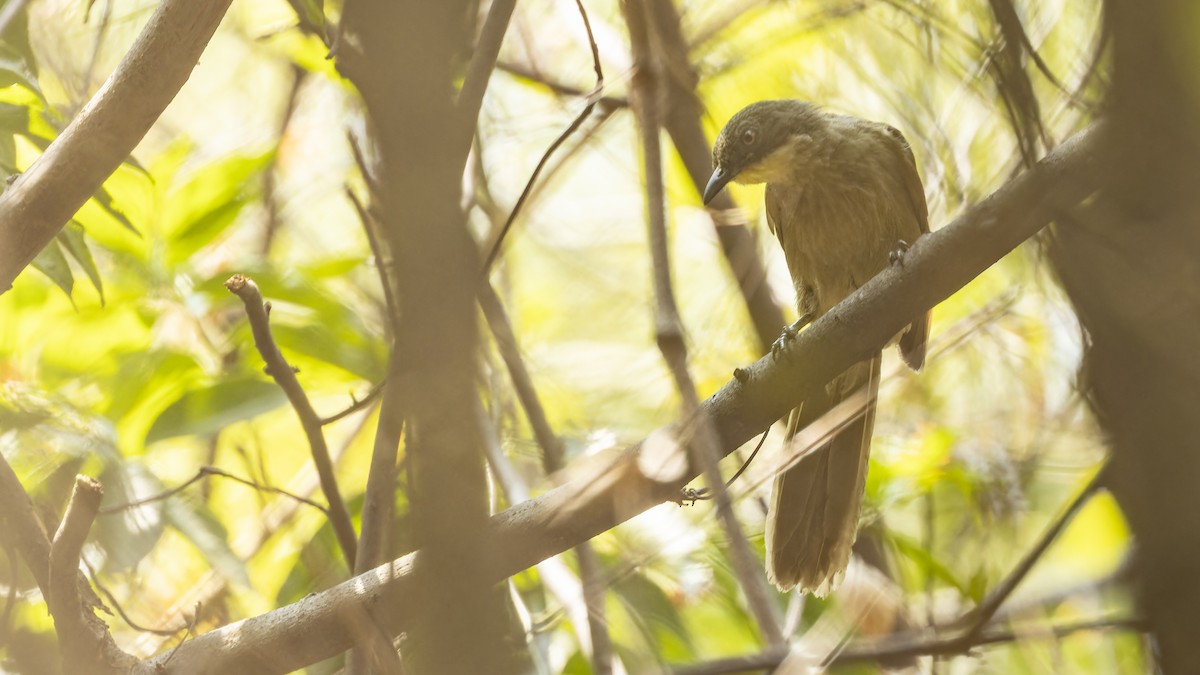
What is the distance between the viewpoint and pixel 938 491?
389 centimetres

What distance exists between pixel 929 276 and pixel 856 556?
1.86 meters

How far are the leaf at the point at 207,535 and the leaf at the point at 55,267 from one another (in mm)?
788

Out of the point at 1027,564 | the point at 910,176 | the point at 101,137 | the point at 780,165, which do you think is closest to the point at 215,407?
the point at 101,137

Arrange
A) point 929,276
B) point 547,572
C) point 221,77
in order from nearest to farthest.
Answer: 1. point 929,276
2. point 547,572
3. point 221,77

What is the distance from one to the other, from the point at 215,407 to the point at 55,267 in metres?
0.60

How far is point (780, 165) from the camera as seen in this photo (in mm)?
4266

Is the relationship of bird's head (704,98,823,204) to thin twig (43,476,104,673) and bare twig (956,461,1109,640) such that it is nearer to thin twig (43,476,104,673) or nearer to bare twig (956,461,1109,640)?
bare twig (956,461,1109,640)

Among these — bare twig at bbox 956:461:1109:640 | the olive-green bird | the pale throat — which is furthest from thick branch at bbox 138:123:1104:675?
the pale throat

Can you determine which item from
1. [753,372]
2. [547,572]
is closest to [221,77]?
[547,572]

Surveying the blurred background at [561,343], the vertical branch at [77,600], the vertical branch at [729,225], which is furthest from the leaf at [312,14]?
the vertical branch at [729,225]

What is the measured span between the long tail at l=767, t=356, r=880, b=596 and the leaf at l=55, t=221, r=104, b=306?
2107mm

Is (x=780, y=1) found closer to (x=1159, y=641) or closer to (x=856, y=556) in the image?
(x=856, y=556)

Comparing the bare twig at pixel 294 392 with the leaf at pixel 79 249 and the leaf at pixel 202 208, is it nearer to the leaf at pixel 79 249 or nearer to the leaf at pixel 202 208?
the leaf at pixel 79 249

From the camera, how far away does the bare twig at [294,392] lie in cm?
262
